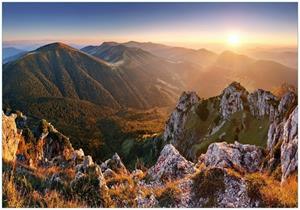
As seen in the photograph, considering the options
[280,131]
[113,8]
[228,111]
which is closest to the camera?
[113,8]

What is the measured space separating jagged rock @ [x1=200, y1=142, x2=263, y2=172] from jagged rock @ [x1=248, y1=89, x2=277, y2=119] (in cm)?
4445

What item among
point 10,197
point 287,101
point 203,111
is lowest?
point 203,111

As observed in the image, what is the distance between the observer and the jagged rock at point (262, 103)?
67.7 m

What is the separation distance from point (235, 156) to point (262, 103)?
171ft

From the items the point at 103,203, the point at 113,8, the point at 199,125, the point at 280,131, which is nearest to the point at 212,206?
the point at 103,203

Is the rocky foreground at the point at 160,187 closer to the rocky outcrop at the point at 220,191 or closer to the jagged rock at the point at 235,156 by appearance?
the rocky outcrop at the point at 220,191

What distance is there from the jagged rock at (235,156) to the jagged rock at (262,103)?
44451mm

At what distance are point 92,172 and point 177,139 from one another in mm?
97367

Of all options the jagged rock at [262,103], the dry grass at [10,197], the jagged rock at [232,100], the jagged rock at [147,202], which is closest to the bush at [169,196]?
the jagged rock at [147,202]

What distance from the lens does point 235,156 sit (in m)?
21.3

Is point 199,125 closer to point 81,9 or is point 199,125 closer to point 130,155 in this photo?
point 130,155

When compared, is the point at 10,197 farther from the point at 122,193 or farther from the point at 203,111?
the point at 203,111

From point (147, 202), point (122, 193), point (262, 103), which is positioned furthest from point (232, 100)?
point (147, 202)

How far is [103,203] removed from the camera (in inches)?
449
